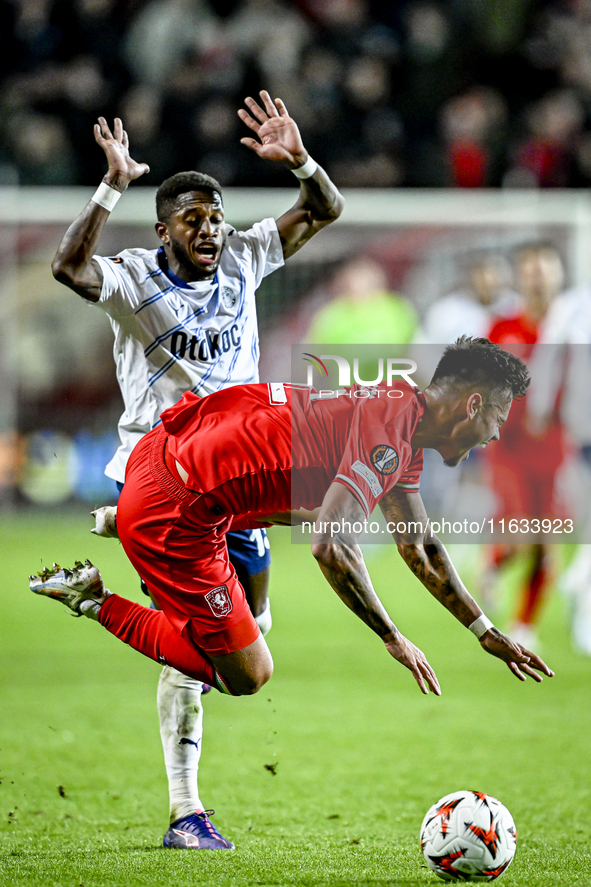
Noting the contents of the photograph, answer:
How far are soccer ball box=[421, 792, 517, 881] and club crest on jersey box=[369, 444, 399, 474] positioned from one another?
1.15m

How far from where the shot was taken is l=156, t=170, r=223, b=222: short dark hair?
446cm

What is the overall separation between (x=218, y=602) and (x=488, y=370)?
1.21 m

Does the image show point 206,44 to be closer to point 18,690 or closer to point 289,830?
point 18,690

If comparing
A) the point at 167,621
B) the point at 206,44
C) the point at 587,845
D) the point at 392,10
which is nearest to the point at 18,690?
the point at 167,621

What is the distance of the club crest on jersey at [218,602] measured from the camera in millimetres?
3869

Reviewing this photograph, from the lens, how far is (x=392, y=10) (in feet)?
53.0

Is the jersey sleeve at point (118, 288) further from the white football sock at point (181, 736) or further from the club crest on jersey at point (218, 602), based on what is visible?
the white football sock at point (181, 736)

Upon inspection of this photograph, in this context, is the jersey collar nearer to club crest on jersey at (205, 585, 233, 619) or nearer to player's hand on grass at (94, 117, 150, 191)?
player's hand on grass at (94, 117, 150, 191)

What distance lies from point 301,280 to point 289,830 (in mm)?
9543

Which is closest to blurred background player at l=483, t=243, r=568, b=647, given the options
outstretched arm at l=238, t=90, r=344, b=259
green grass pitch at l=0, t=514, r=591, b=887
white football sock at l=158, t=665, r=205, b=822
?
green grass pitch at l=0, t=514, r=591, b=887

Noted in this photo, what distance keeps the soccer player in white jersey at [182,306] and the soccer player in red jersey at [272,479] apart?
46 centimetres

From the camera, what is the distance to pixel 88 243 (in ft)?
13.7

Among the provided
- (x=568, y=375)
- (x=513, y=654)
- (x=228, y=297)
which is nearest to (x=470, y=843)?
(x=513, y=654)

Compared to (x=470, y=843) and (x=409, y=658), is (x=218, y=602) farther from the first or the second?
(x=470, y=843)
